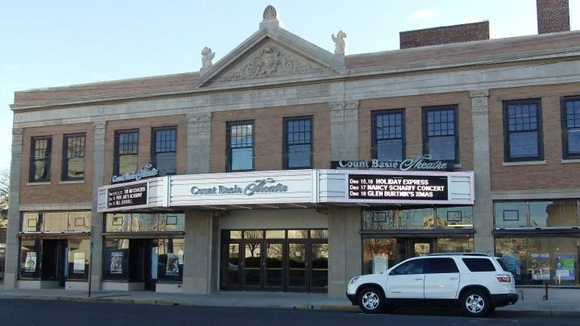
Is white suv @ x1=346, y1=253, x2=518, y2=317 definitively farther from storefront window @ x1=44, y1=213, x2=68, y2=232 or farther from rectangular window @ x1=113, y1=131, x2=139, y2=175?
storefront window @ x1=44, y1=213, x2=68, y2=232

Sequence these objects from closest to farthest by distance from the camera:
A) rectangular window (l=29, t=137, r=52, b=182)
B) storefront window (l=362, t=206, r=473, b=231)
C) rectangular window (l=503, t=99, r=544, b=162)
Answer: rectangular window (l=503, t=99, r=544, b=162), storefront window (l=362, t=206, r=473, b=231), rectangular window (l=29, t=137, r=52, b=182)

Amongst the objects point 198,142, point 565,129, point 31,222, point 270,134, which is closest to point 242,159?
point 270,134

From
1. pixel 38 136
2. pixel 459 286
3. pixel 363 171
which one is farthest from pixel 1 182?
pixel 459 286

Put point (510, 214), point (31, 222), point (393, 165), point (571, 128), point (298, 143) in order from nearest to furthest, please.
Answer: point (571, 128) < point (393, 165) < point (510, 214) < point (298, 143) < point (31, 222)

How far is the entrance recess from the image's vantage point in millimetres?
27812

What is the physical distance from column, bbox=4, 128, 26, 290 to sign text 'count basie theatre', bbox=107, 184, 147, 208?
21.0ft

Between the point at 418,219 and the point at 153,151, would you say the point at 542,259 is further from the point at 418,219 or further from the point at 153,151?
the point at 153,151

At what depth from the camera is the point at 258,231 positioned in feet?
95.2

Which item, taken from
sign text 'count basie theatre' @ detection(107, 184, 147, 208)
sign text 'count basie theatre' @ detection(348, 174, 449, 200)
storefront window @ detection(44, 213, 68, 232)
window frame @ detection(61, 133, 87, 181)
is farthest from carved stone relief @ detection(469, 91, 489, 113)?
storefront window @ detection(44, 213, 68, 232)

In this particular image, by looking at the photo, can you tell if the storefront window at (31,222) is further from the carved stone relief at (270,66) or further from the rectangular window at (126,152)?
the carved stone relief at (270,66)

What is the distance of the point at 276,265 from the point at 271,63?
840cm

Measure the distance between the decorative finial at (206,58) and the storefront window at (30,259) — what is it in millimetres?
11674

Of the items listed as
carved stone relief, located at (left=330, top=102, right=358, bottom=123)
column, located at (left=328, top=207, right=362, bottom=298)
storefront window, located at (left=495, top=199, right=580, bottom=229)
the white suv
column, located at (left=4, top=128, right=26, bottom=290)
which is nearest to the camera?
the white suv

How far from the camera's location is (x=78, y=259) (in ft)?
104
